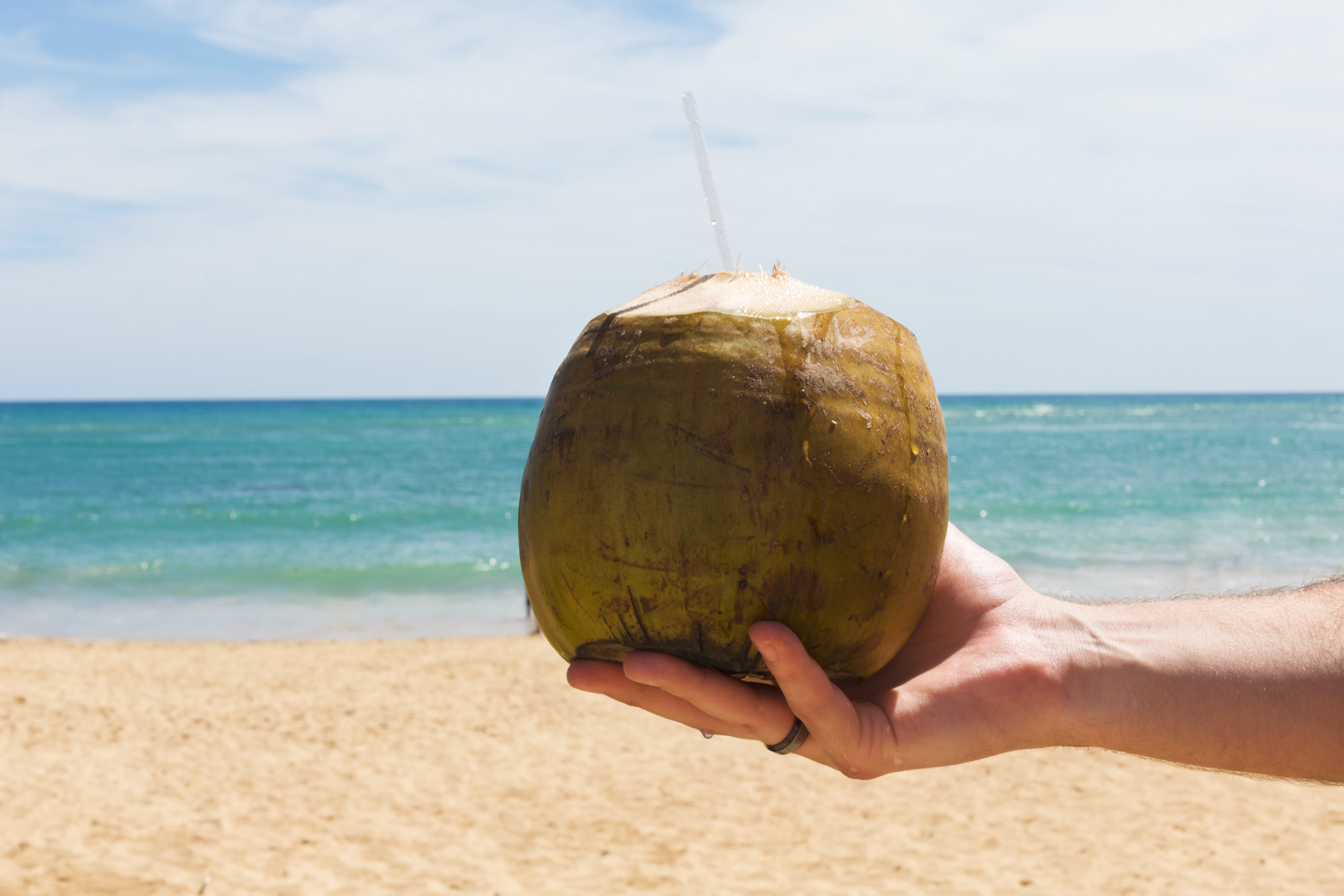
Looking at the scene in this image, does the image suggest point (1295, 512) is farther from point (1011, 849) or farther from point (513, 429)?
point (513, 429)

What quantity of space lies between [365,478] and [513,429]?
94.7ft

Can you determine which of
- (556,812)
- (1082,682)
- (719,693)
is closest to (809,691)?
(719,693)

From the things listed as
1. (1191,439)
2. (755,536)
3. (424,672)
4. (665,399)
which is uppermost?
(665,399)

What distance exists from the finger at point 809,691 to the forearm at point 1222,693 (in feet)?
1.78

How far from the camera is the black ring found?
196 cm

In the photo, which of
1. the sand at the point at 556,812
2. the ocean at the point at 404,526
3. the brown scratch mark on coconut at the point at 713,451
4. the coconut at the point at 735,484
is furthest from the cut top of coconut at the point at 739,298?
the sand at the point at 556,812

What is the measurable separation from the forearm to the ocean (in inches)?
26.5

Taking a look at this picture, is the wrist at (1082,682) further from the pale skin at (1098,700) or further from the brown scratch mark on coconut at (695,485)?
the brown scratch mark on coconut at (695,485)

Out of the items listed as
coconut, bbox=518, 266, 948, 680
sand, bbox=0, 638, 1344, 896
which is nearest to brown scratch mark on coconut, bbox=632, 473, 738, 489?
coconut, bbox=518, 266, 948, 680

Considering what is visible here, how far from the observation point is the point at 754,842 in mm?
6652

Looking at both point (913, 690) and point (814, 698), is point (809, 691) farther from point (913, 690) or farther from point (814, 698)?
point (913, 690)

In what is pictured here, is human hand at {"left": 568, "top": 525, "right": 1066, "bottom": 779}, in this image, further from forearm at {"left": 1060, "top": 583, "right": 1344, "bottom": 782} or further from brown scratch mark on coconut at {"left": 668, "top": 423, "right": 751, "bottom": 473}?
brown scratch mark on coconut at {"left": 668, "top": 423, "right": 751, "bottom": 473}

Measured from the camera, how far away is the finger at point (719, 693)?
179 centimetres

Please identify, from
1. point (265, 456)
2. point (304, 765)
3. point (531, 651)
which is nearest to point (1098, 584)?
point (531, 651)
